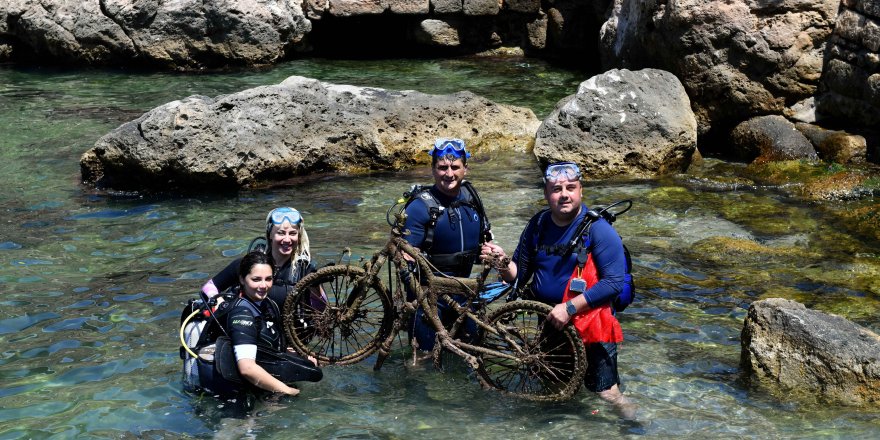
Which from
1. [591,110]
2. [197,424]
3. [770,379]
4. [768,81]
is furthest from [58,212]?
[768,81]

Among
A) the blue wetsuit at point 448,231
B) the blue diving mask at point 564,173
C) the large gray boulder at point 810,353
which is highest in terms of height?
the blue diving mask at point 564,173

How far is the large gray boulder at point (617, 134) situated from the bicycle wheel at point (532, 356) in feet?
20.5

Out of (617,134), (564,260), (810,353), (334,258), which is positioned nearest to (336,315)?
(564,260)

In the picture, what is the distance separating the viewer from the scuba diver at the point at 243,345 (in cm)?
607

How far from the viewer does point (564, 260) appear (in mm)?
6234

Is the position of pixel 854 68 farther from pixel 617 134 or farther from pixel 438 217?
pixel 438 217

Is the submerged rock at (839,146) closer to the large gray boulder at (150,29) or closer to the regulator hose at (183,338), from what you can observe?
the regulator hose at (183,338)

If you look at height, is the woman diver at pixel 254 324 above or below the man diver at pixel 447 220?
below

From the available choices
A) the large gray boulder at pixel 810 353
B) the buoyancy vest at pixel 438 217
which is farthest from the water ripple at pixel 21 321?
the large gray boulder at pixel 810 353

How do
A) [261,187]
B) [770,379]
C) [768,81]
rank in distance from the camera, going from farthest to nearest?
1. [768,81]
2. [261,187]
3. [770,379]

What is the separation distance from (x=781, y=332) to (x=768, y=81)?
806cm

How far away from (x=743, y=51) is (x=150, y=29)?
473 inches

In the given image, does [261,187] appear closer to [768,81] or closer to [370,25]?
[768,81]

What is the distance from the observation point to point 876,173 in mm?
12633
